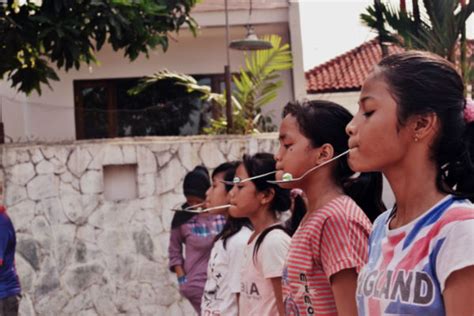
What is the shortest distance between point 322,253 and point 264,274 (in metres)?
1.05

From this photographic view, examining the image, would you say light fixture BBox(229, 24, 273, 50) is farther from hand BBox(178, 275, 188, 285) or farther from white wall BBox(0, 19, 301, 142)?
hand BBox(178, 275, 188, 285)

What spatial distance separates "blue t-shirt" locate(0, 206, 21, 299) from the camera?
766 centimetres

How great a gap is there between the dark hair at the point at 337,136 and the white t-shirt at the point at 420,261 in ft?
3.16

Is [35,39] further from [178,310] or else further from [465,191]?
[465,191]

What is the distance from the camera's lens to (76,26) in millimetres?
→ 8984

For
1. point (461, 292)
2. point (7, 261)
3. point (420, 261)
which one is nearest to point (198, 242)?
point (7, 261)

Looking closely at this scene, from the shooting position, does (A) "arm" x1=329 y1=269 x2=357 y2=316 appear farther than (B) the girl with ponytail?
Yes

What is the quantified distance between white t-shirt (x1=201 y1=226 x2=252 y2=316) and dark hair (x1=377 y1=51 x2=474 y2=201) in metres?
2.85

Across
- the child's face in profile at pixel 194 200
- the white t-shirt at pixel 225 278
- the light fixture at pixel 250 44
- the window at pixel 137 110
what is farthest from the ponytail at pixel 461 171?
the window at pixel 137 110

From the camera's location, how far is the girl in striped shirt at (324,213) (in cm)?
300

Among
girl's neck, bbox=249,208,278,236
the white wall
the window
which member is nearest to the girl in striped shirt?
girl's neck, bbox=249,208,278,236

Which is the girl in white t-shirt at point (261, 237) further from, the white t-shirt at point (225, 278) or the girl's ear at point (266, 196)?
the white t-shirt at point (225, 278)

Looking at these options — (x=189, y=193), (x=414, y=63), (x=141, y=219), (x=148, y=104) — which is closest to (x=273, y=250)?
(x=414, y=63)

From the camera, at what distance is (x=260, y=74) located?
13.9m
